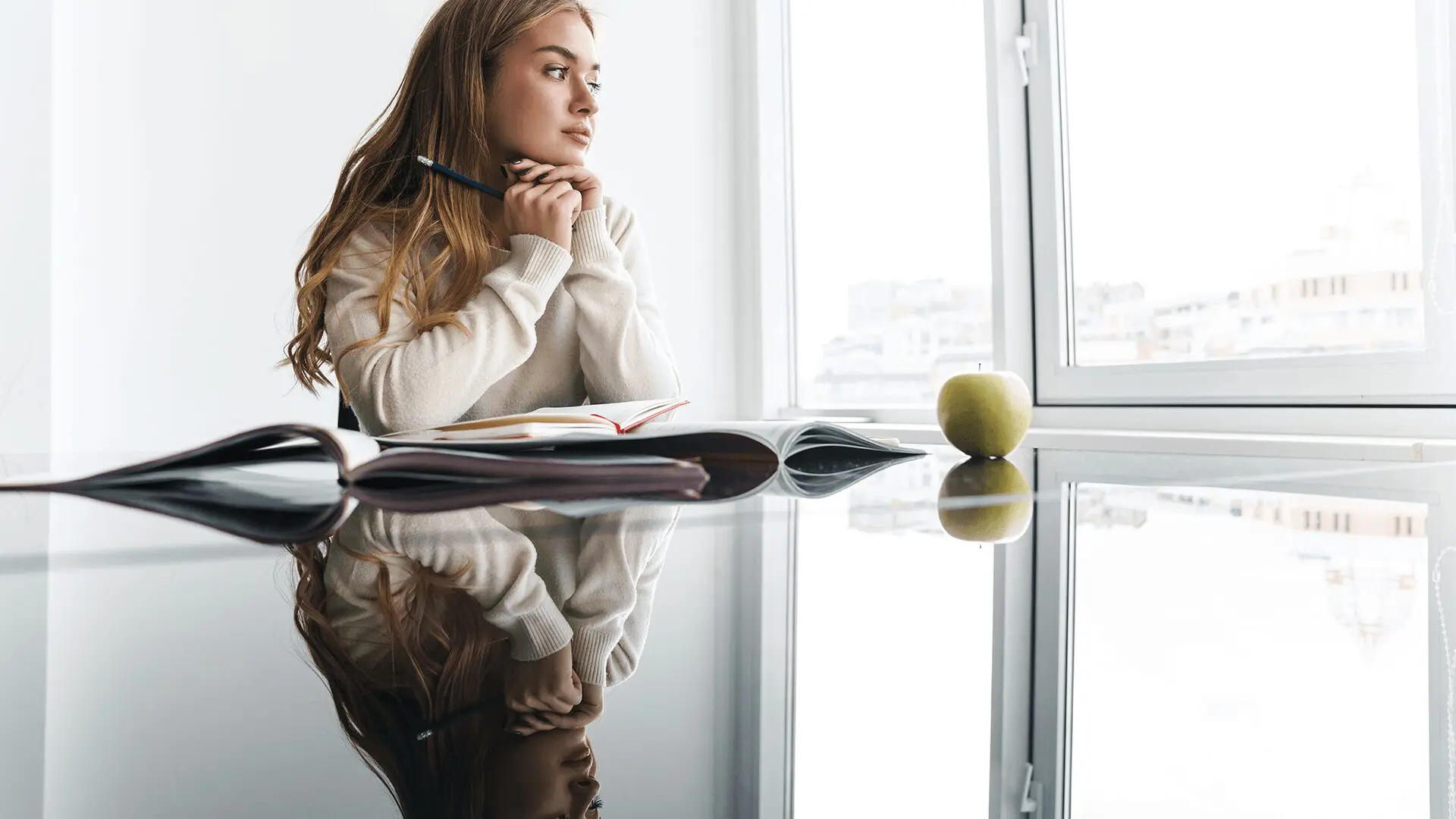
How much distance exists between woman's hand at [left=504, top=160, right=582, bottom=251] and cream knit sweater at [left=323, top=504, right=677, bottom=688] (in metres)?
0.85

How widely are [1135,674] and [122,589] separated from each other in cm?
27

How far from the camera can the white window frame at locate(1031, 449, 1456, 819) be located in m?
0.16

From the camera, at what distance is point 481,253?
4.24 ft

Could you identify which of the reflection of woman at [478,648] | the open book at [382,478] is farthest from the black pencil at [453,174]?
the reflection of woman at [478,648]

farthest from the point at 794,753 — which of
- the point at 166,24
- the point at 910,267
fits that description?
the point at 166,24

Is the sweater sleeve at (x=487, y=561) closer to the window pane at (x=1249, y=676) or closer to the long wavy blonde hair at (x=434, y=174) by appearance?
the window pane at (x=1249, y=676)

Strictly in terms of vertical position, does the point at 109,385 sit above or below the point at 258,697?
above

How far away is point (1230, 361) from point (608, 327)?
109 centimetres

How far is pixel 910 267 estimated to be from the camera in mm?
2570

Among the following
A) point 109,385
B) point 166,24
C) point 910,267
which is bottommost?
point 109,385

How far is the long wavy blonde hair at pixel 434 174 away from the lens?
1232 millimetres

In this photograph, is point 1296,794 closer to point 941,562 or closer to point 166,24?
point 941,562

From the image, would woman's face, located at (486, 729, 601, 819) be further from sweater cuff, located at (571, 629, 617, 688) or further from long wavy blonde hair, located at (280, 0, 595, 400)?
long wavy blonde hair, located at (280, 0, 595, 400)

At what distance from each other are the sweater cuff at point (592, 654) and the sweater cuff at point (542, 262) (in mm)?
1027
